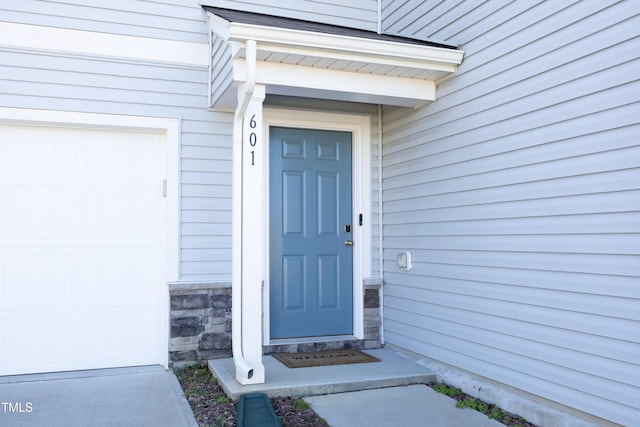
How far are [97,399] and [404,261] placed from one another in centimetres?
257

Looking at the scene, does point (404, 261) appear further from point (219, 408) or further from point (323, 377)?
point (219, 408)

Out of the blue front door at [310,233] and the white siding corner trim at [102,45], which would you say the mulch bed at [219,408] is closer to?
the blue front door at [310,233]

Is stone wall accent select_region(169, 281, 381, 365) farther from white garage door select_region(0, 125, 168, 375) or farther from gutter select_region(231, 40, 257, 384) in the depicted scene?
gutter select_region(231, 40, 257, 384)

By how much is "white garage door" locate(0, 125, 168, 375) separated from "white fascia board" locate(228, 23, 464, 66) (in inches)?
62.0

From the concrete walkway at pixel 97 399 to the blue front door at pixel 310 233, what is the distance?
1194 millimetres

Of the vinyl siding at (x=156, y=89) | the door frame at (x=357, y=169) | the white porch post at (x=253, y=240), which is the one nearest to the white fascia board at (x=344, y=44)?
the white porch post at (x=253, y=240)

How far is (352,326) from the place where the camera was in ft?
17.3

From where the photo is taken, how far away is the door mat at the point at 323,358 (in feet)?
14.8

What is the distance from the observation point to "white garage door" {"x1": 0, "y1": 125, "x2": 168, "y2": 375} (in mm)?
4488

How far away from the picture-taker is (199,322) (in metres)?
4.76

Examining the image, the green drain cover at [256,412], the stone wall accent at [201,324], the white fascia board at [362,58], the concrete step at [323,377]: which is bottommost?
the green drain cover at [256,412]

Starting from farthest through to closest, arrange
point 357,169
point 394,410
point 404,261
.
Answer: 1. point 357,169
2. point 404,261
3. point 394,410

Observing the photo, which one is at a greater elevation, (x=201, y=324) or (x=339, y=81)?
(x=339, y=81)

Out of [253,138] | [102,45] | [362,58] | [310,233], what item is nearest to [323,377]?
[310,233]
